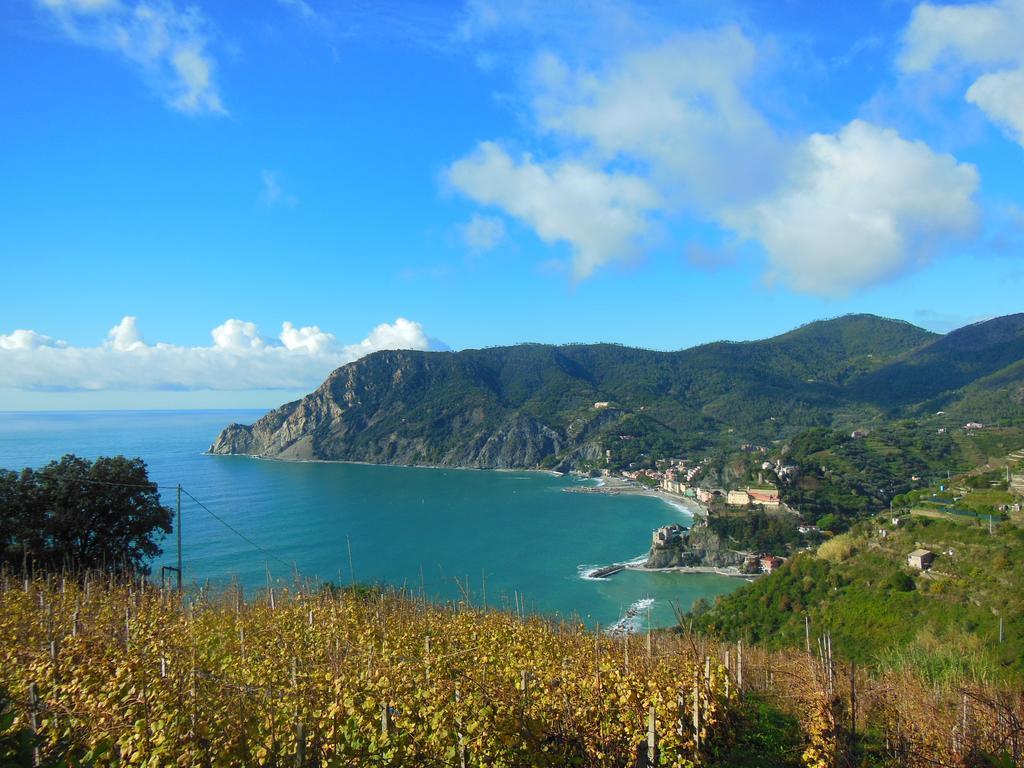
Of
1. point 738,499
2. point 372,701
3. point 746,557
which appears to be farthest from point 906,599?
point 738,499

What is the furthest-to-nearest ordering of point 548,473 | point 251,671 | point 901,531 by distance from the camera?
point 548,473 → point 901,531 → point 251,671

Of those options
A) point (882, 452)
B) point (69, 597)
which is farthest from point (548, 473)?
point (69, 597)

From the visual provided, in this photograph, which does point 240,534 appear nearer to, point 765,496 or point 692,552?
point 692,552

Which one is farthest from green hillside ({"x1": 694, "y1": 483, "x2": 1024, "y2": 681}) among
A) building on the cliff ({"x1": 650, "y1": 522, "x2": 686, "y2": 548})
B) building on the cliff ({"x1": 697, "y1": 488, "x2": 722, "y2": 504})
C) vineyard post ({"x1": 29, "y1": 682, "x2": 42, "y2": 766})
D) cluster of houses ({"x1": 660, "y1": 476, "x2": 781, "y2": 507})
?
building on the cliff ({"x1": 697, "y1": 488, "x2": 722, "y2": 504})

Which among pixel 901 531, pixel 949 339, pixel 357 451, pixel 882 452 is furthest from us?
pixel 949 339

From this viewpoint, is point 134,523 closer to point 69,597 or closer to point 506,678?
point 69,597

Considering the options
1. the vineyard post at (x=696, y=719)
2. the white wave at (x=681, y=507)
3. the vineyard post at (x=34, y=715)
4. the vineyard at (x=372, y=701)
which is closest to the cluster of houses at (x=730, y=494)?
the white wave at (x=681, y=507)

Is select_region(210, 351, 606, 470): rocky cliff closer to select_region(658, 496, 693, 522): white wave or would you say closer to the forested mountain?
the forested mountain
